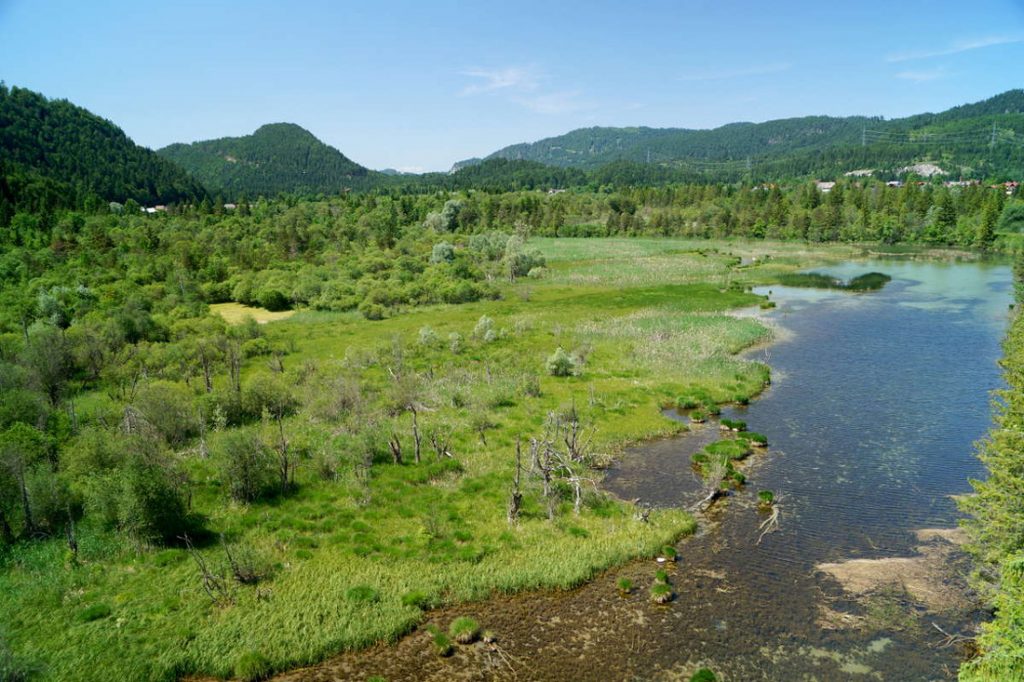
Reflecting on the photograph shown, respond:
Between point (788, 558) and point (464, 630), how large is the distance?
48.4 feet

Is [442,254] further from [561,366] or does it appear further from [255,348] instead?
[561,366]

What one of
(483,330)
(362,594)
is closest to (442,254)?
(483,330)

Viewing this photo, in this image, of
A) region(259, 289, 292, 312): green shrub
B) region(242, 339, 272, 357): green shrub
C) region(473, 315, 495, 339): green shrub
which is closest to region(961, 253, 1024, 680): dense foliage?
region(473, 315, 495, 339): green shrub

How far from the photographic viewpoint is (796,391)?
45031mm

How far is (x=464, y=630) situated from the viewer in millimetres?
21141

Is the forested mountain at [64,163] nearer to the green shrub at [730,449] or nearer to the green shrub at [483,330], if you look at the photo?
the green shrub at [483,330]

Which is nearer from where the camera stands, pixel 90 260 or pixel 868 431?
pixel 868 431

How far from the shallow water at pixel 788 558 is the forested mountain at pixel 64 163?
120182 mm

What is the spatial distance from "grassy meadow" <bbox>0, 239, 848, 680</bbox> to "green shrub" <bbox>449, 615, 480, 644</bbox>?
1558 mm

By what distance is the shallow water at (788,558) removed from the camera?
19.8m

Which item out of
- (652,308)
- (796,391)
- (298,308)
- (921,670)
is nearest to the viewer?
(921,670)

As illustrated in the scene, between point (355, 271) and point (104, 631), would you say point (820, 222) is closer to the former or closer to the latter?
point (355, 271)

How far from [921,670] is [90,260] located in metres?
108

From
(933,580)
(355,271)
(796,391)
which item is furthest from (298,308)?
(933,580)
